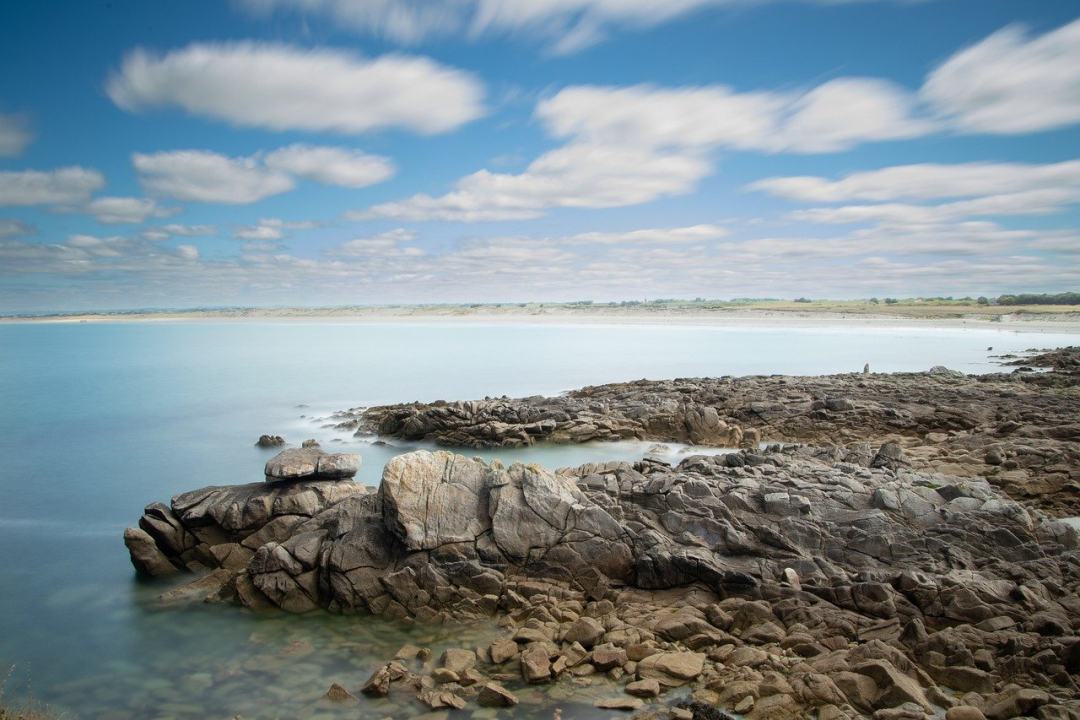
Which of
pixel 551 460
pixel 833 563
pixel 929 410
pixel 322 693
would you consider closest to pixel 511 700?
pixel 322 693

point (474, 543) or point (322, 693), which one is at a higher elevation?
point (474, 543)

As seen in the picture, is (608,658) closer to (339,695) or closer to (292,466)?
(339,695)

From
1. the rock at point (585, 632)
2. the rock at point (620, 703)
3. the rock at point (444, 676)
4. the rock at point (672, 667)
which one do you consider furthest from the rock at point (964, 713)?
the rock at point (444, 676)

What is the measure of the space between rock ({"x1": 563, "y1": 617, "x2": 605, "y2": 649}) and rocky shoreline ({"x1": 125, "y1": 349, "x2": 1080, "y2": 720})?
3cm

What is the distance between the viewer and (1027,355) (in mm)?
46719

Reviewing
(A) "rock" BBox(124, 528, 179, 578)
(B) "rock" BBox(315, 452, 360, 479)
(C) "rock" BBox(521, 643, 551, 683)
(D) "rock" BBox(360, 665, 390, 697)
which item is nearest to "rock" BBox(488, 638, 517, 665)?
(C) "rock" BBox(521, 643, 551, 683)

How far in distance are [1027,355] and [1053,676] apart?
50434 millimetres

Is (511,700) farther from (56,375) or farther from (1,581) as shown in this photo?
(56,375)

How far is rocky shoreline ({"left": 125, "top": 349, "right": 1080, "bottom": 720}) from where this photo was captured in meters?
7.37

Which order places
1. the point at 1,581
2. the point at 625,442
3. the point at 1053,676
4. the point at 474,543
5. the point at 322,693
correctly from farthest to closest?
1. the point at 625,442
2. the point at 1,581
3. the point at 474,543
4. the point at 322,693
5. the point at 1053,676

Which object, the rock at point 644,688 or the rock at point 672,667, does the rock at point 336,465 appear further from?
the rock at point 644,688

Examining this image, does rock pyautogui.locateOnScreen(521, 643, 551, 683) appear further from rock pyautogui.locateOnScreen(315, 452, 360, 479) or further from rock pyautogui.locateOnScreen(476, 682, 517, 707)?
rock pyautogui.locateOnScreen(315, 452, 360, 479)

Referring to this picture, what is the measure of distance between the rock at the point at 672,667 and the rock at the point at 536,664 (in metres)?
1.17

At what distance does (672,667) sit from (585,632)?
1.33m
